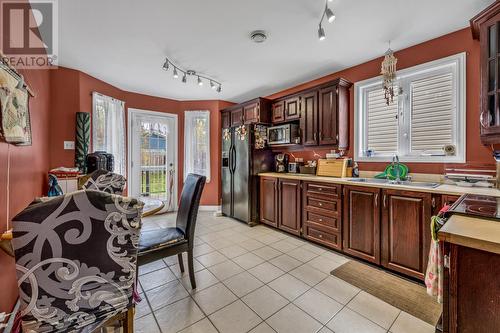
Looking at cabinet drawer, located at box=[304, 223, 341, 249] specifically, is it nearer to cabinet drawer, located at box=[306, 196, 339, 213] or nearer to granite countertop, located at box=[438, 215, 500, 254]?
cabinet drawer, located at box=[306, 196, 339, 213]

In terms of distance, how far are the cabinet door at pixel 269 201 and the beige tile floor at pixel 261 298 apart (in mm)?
796

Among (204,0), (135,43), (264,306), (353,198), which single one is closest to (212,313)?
(264,306)

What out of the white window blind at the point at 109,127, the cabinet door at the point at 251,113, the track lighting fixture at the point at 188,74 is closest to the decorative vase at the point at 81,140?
the white window blind at the point at 109,127

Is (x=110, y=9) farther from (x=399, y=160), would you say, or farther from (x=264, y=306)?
(x=399, y=160)

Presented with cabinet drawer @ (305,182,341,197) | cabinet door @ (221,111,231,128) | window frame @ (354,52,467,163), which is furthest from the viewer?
cabinet door @ (221,111,231,128)

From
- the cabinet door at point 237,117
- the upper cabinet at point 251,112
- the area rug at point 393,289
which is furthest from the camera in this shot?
the cabinet door at point 237,117

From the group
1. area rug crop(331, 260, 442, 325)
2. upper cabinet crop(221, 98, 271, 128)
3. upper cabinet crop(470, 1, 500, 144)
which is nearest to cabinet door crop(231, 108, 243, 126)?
upper cabinet crop(221, 98, 271, 128)

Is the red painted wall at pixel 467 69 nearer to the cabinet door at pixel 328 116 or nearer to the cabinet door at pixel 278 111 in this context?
the cabinet door at pixel 328 116

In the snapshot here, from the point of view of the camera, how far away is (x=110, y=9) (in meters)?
1.92

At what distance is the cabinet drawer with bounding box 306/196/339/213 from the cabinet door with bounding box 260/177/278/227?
682mm

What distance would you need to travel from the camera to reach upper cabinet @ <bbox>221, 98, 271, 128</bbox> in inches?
155

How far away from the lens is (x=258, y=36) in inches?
91.2

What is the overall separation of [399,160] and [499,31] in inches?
55.1

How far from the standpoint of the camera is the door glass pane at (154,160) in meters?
4.50
